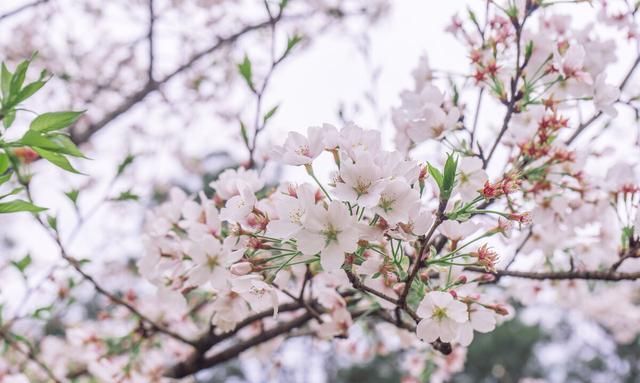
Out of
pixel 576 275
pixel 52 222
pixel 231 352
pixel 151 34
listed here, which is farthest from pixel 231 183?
pixel 151 34

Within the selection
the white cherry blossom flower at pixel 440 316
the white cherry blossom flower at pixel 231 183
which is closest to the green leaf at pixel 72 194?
the white cherry blossom flower at pixel 231 183

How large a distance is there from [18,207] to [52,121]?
0.51 ft

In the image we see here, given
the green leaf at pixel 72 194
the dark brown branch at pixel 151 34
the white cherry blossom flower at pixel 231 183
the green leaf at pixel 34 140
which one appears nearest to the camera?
the green leaf at pixel 34 140

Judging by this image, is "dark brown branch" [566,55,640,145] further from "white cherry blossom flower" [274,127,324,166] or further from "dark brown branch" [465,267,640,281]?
"white cherry blossom flower" [274,127,324,166]

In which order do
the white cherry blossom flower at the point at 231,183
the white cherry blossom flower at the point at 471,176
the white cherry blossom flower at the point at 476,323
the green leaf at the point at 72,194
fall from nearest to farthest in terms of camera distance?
the white cherry blossom flower at the point at 476,323 → the white cherry blossom flower at the point at 471,176 → the white cherry blossom flower at the point at 231,183 → the green leaf at the point at 72,194

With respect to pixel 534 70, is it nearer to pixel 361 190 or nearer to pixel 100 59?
pixel 361 190

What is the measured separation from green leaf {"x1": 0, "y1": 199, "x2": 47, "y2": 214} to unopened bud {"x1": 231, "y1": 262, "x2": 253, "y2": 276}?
353 mm

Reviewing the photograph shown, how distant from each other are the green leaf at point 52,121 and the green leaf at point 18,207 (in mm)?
122

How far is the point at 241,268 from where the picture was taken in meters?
1.05

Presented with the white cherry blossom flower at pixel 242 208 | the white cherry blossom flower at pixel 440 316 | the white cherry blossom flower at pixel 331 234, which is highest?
the white cherry blossom flower at pixel 242 208

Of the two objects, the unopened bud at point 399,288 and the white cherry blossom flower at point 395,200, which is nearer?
the white cherry blossom flower at point 395,200

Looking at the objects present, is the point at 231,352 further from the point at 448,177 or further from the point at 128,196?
the point at 448,177

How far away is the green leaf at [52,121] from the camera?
913 millimetres

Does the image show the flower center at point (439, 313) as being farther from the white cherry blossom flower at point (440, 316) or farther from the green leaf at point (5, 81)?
the green leaf at point (5, 81)
